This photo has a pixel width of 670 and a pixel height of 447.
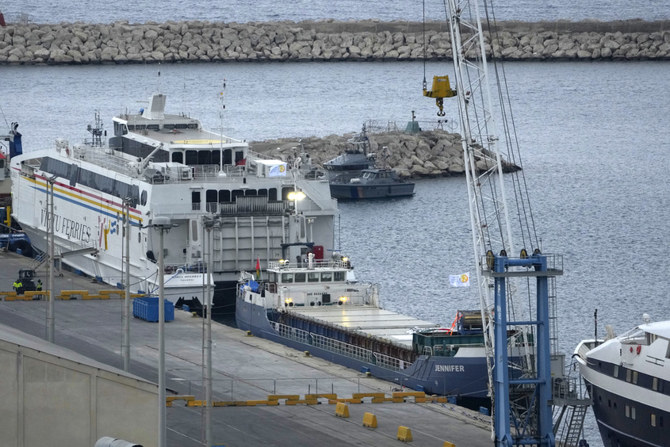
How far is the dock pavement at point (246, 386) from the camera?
56.3m

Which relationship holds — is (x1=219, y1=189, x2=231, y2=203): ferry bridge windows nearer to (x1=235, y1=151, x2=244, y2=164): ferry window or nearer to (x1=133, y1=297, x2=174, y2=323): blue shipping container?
(x1=235, y1=151, x2=244, y2=164): ferry window

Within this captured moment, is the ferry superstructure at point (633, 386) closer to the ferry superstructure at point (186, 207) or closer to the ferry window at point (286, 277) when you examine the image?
the ferry window at point (286, 277)

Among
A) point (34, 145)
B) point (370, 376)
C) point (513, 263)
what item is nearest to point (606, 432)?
point (513, 263)

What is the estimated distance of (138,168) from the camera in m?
85.6

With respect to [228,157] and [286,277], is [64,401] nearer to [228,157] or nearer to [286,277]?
[286,277]

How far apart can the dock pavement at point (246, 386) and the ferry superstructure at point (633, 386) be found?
3.91 meters

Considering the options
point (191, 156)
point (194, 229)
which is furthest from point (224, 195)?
point (191, 156)

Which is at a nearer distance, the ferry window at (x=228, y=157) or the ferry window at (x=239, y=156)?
the ferry window at (x=228, y=157)

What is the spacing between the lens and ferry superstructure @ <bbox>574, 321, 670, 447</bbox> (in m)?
54.3

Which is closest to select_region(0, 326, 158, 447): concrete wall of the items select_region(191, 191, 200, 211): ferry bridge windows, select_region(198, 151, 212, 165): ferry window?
select_region(191, 191, 200, 211): ferry bridge windows

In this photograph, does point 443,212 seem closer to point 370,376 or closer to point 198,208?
point 198,208

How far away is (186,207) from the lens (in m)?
82.9

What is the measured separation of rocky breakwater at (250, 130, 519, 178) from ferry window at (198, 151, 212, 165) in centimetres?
5100

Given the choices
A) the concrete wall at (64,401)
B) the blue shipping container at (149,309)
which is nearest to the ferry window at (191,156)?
the blue shipping container at (149,309)
